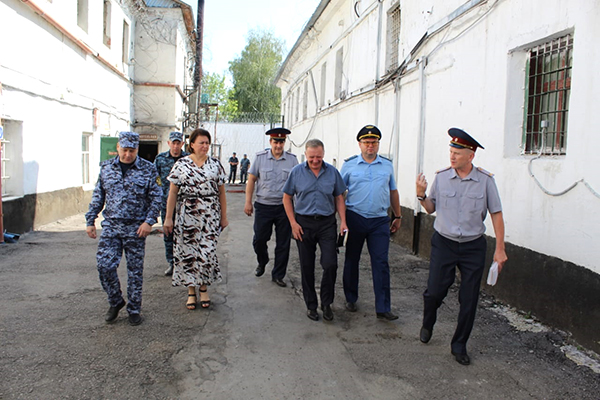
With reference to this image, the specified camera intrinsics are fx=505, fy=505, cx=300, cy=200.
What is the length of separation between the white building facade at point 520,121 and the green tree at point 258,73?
119ft

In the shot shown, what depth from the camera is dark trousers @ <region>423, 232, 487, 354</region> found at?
3.89 metres

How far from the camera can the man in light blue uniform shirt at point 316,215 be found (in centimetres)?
484

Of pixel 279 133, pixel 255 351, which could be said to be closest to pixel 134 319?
pixel 255 351

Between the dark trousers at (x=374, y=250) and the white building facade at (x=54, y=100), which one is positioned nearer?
the dark trousers at (x=374, y=250)

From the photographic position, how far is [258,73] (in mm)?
45344

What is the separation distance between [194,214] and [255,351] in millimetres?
1570

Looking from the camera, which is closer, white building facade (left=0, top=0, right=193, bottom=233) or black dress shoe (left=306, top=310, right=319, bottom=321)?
black dress shoe (left=306, top=310, right=319, bottom=321)

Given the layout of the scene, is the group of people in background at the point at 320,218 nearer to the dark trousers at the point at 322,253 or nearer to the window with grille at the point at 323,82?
the dark trousers at the point at 322,253

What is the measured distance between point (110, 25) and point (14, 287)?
38.4 feet

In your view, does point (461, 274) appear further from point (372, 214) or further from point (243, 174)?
point (243, 174)

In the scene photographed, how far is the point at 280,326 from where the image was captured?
4.63 metres

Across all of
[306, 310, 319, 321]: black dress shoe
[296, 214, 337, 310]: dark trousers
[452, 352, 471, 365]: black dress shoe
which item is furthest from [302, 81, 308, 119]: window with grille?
[452, 352, 471, 365]: black dress shoe

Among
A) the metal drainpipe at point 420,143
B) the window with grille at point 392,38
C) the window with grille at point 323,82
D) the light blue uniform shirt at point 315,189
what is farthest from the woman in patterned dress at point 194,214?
the window with grille at point 323,82

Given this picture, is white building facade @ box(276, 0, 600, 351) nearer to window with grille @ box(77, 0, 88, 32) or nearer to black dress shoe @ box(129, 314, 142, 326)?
black dress shoe @ box(129, 314, 142, 326)
